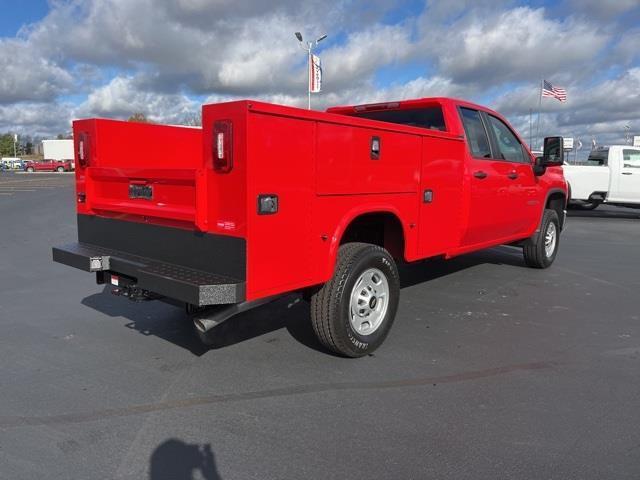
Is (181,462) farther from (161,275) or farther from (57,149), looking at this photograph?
(57,149)

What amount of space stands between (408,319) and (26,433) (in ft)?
11.1

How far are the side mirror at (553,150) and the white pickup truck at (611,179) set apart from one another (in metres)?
9.31

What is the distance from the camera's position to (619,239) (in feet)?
35.9

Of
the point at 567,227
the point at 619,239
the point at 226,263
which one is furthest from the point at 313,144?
the point at 567,227

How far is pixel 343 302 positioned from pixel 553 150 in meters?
3.93

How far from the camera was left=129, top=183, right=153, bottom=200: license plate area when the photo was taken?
3953mm

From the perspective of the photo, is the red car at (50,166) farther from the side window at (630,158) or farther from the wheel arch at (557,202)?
the wheel arch at (557,202)

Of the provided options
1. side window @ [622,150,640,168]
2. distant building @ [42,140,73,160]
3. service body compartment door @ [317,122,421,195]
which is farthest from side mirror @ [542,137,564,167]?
distant building @ [42,140,73,160]

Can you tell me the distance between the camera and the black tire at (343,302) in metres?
3.95

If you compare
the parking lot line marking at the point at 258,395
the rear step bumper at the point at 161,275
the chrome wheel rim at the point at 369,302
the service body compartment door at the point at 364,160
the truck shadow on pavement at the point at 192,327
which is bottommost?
the parking lot line marking at the point at 258,395

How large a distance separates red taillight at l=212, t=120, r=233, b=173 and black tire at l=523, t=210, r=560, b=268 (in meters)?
5.35

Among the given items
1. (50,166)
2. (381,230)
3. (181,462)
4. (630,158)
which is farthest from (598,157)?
(50,166)

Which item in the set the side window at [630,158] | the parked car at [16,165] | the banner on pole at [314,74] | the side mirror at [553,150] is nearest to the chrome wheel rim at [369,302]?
the side mirror at [553,150]

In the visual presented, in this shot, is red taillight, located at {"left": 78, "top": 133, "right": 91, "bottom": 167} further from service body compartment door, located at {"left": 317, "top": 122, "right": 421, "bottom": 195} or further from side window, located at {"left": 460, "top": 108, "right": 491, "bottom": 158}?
side window, located at {"left": 460, "top": 108, "right": 491, "bottom": 158}
